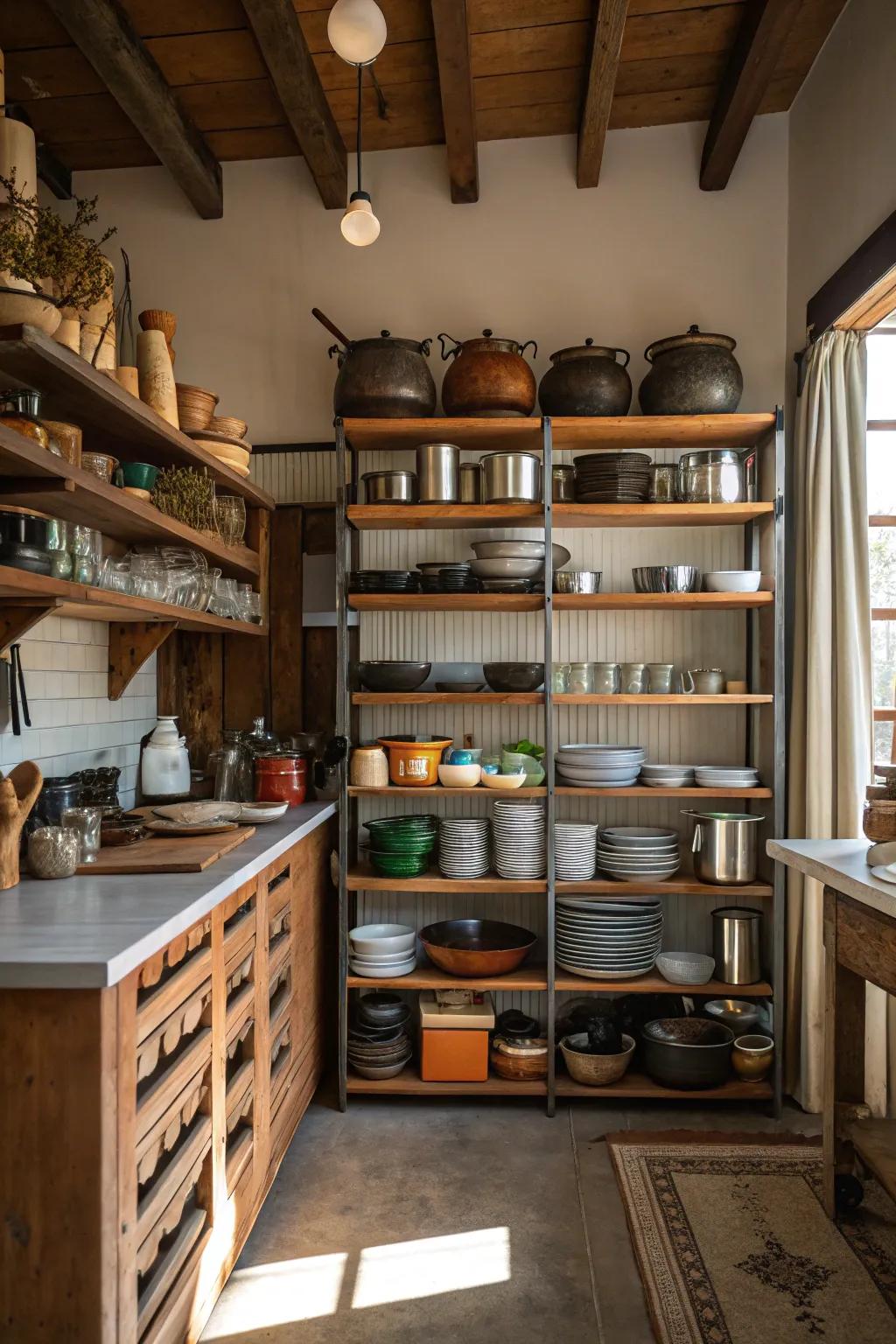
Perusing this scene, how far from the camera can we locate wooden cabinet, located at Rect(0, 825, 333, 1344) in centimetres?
153

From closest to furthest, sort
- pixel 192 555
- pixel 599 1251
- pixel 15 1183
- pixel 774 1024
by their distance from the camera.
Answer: pixel 15 1183 < pixel 599 1251 < pixel 192 555 < pixel 774 1024

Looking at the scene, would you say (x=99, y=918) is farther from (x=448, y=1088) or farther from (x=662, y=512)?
(x=662, y=512)

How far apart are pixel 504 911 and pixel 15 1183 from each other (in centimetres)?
243

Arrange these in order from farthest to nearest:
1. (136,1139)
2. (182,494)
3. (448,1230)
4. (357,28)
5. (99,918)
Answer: (182,494) < (448,1230) < (357,28) < (99,918) < (136,1139)

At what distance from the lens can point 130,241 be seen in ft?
13.0

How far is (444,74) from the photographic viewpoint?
10.5 ft

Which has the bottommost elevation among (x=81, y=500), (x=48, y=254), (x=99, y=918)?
(x=99, y=918)

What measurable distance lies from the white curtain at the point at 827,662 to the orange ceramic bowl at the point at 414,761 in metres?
1.34

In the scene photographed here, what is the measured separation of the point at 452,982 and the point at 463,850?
0.47 meters

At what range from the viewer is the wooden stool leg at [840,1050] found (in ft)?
8.53

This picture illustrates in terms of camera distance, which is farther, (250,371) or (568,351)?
(250,371)

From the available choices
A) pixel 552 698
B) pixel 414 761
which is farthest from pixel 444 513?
pixel 414 761

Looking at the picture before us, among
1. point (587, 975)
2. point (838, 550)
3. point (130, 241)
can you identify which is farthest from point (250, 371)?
point (587, 975)

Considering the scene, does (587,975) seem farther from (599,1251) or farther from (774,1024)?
(599,1251)
